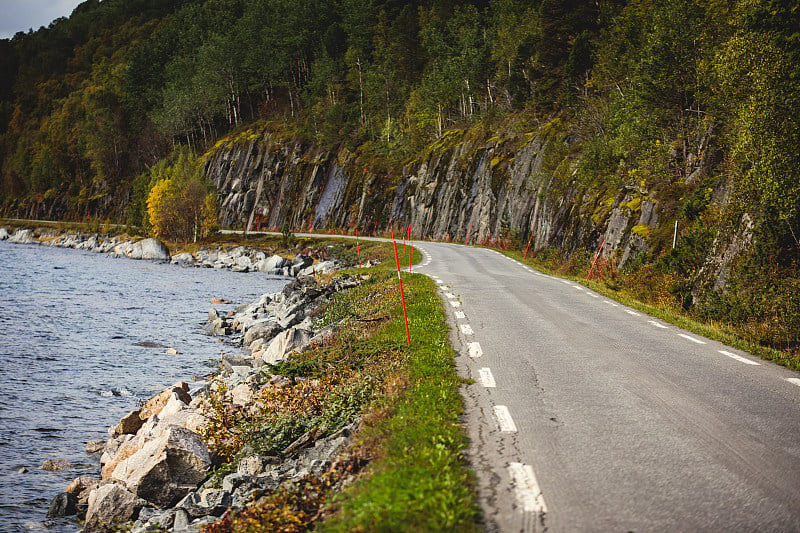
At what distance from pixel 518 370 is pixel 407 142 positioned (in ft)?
196

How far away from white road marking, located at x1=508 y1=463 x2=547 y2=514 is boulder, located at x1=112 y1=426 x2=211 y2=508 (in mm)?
5212

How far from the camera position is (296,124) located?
87438 millimetres

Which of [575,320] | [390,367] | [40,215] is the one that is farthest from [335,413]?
[40,215]

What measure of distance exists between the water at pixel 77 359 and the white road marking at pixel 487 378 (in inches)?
243

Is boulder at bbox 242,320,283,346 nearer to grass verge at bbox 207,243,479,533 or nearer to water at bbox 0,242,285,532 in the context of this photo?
water at bbox 0,242,285,532

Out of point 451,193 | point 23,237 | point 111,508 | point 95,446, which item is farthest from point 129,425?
point 23,237

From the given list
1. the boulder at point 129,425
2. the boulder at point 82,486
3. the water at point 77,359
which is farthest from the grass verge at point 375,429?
the water at point 77,359

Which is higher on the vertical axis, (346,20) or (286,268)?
(346,20)

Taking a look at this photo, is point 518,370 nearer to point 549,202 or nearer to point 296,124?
point 549,202

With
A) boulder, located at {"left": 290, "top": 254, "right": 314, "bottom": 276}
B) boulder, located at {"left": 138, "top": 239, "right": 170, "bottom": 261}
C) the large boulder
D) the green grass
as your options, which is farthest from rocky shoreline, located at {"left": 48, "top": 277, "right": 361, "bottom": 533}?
boulder, located at {"left": 138, "top": 239, "right": 170, "bottom": 261}

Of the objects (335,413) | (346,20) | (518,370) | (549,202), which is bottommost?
(335,413)

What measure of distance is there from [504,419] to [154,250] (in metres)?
63.1

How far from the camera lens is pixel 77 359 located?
18.8m

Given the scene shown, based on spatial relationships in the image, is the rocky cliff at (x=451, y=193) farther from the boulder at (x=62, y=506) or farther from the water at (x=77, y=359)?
the boulder at (x=62, y=506)
